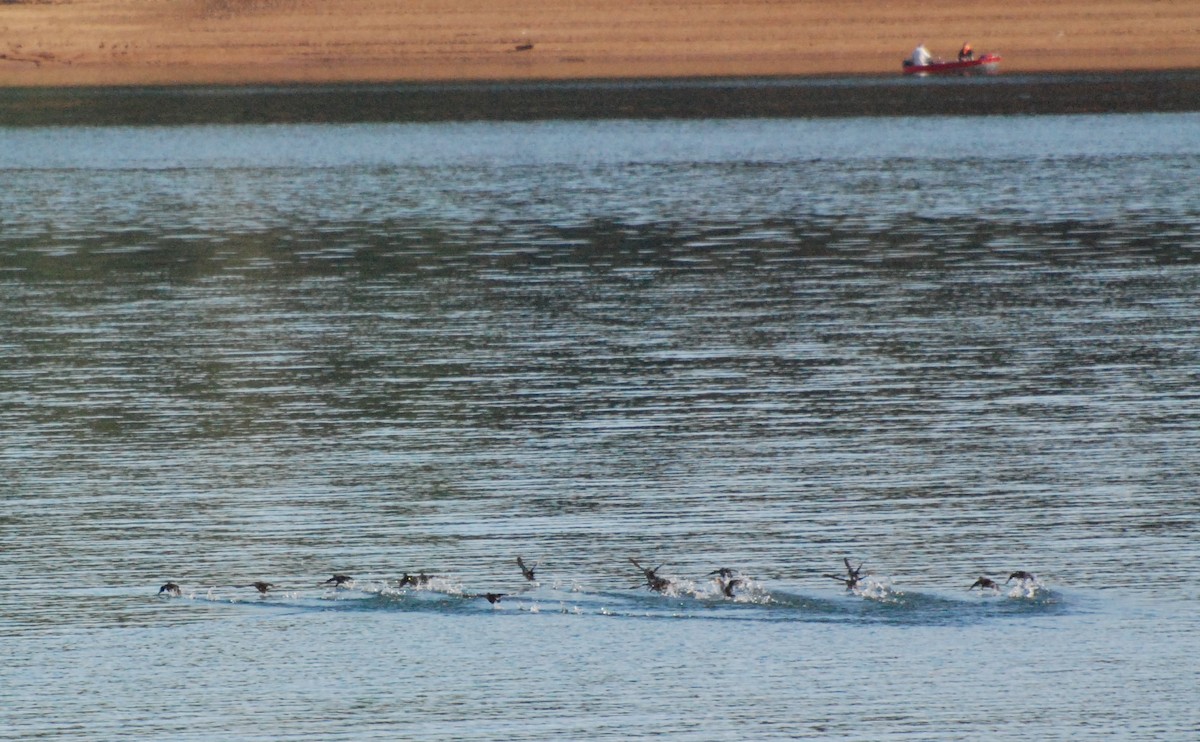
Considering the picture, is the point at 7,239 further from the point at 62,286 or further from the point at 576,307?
the point at 576,307

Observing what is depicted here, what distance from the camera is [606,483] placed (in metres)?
20.1

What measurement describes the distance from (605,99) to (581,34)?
7677 mm

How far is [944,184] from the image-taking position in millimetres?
60000

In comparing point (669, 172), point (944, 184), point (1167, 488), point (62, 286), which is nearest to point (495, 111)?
point (669, 172)

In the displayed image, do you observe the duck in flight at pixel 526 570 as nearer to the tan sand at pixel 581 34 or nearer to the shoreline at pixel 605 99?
the shoreline at pixel 605 99

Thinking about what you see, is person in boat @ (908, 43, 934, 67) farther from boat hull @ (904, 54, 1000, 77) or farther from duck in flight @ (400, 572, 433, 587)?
duck in flight @ (400, 572, 433, 587)

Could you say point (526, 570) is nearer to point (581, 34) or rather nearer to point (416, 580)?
point (416, 580)

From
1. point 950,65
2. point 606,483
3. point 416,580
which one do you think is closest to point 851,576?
point 416,580

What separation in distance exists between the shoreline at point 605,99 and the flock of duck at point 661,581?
Result: 89240 mm

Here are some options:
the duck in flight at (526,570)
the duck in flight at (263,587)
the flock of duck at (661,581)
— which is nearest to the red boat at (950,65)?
the duck in flight at (526,570)

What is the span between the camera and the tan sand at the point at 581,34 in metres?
132

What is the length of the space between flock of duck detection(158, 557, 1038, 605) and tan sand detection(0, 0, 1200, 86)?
383 ft

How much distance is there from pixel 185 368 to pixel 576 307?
23.6 feet

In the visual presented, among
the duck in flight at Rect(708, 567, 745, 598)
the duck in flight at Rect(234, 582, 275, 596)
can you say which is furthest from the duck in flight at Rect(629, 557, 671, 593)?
the duck in flight at Rect(234, 582, 275, 596)
